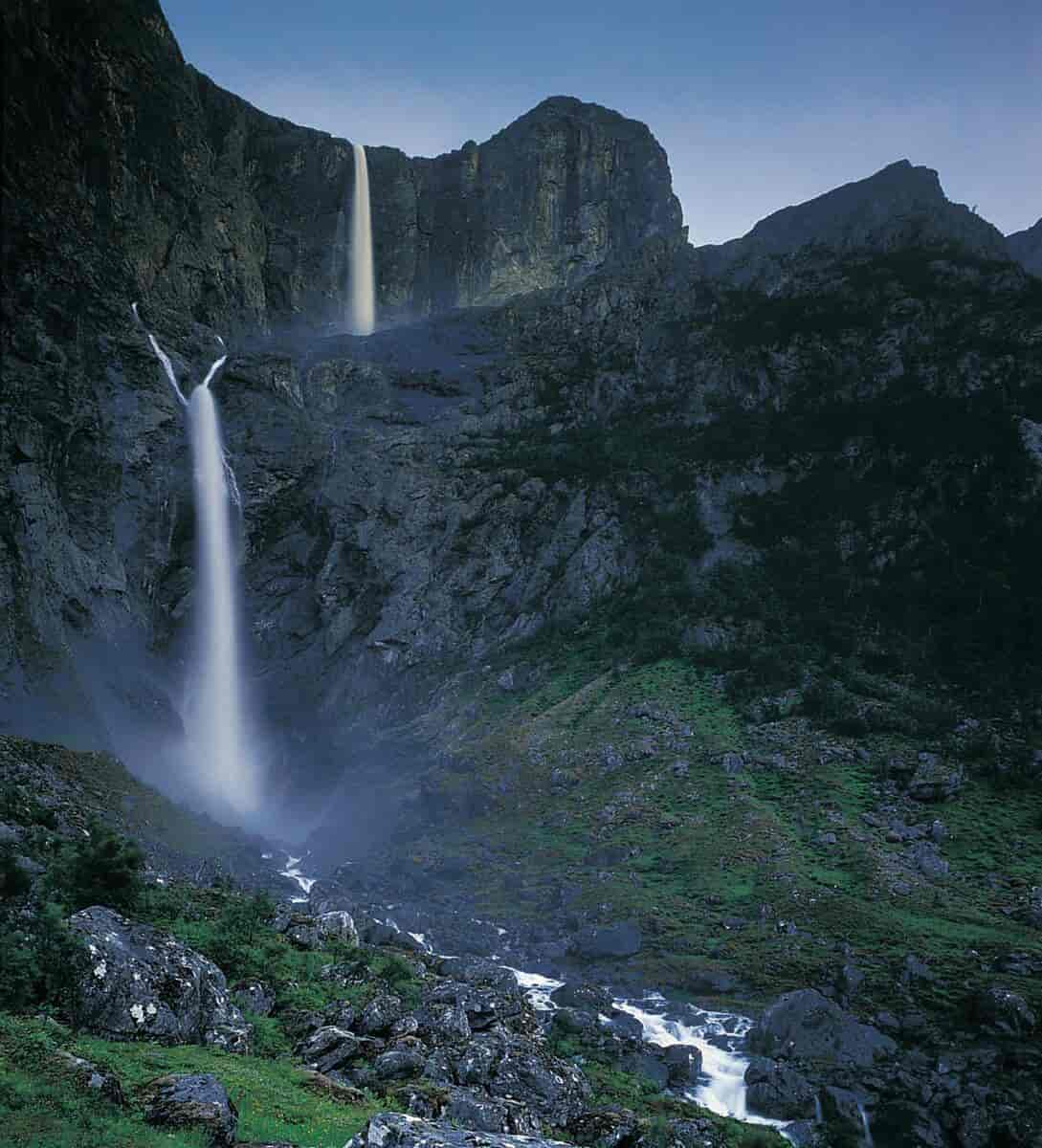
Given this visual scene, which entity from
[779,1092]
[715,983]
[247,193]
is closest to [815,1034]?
[779,1092]

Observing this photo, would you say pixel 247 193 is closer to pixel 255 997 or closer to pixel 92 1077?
pixel 255 997

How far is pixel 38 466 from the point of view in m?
57.6

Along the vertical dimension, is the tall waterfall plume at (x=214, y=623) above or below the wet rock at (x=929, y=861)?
above

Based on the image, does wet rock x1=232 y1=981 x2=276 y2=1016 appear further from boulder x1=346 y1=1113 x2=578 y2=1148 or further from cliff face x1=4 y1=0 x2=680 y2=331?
cliff face x1=4 y1=0 x2=680 y2=331

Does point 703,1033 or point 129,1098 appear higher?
point 129,1098

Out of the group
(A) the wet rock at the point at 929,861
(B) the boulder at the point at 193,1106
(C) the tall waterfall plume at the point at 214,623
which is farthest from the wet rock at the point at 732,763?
(B) the boulder at the point at 193,1106

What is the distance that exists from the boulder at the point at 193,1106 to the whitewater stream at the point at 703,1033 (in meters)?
18.6

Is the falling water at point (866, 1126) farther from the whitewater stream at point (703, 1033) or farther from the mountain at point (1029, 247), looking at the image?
the mountain at point (1029, 247)

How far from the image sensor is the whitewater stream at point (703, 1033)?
26.7 meters

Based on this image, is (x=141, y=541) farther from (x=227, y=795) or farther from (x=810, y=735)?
(x=810, y=735)

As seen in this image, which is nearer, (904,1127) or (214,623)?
(904,1127)

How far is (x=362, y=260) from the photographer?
11138cm

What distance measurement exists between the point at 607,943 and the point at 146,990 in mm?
26983

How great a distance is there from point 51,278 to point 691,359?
59.2 metres
